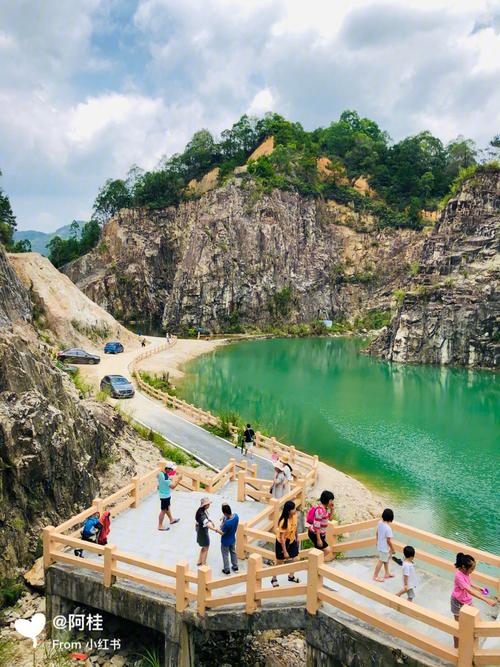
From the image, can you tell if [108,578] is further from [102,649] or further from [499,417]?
[499,417]

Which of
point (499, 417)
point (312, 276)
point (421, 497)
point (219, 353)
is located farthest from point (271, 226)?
point (421, 497)

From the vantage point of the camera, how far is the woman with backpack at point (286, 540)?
970 centimetres

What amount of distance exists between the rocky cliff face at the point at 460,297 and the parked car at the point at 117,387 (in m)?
41.4

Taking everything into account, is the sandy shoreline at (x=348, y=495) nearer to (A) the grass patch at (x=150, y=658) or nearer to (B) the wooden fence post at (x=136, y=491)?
(B) the wooden fence post at (x=136, y=491)

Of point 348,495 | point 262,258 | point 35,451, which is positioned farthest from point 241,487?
point 262,258

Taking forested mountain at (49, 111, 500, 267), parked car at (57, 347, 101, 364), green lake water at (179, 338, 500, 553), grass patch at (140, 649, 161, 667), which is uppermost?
forested mountain at (49, 111, 500, 267)

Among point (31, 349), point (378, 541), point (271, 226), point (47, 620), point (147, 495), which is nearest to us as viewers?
point (378, 541)

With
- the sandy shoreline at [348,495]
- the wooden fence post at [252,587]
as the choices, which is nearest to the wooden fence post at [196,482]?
the sandy shoreline at [348,495]

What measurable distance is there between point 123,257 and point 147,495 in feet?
283

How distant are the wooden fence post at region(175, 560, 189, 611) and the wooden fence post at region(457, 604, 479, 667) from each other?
4721 mm

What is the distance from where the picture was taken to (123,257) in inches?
3782

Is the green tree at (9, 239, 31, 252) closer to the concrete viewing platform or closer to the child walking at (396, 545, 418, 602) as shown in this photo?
the concrete viewing platform

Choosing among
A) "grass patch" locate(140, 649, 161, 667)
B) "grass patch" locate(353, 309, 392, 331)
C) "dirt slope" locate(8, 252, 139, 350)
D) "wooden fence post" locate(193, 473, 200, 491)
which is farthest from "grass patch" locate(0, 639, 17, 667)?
"grass patch" locate(353, 309, 392, 331)

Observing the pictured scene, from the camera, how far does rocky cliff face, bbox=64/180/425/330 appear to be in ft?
294
